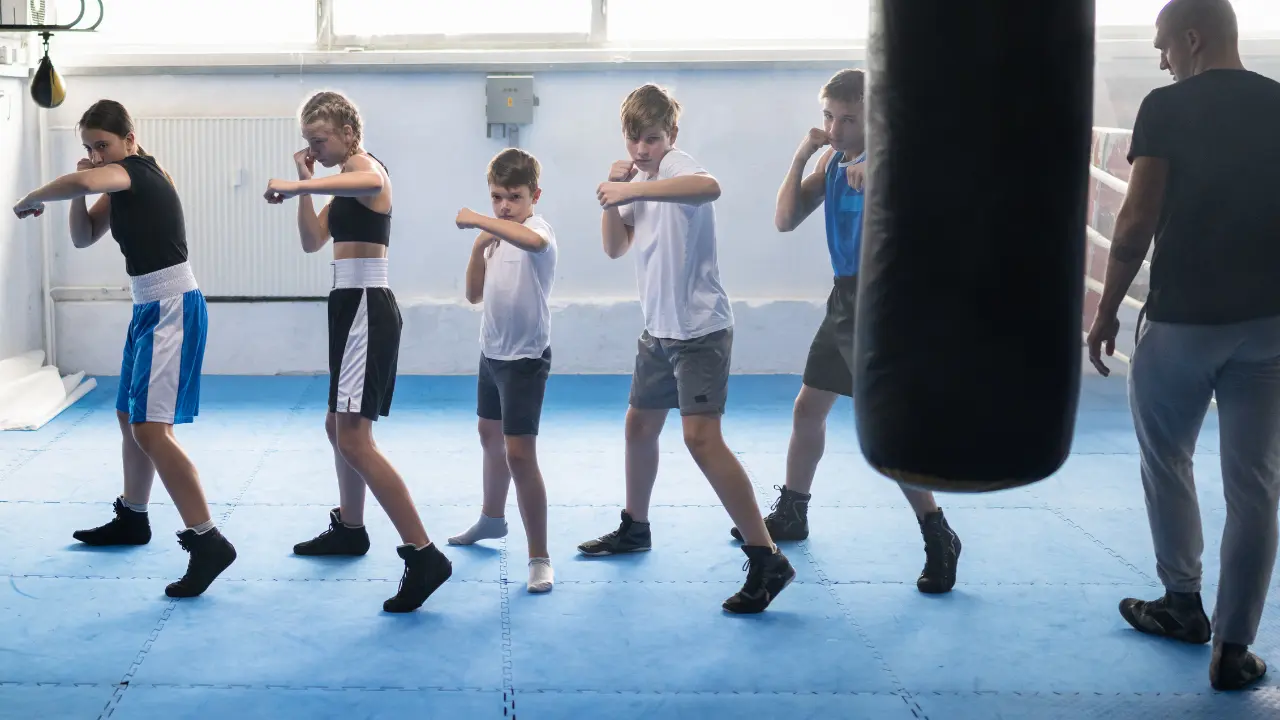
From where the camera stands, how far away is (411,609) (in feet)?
10.6

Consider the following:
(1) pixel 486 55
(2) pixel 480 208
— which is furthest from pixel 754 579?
(1) pixel 486 55

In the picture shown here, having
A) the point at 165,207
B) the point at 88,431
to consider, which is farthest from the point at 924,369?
the point at 88,431

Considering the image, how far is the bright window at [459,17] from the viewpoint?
6594mm

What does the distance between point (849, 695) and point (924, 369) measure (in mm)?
1757

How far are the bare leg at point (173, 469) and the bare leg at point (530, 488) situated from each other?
84 centimetres

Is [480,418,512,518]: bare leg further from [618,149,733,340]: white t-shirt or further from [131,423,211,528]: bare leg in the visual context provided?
[131,423,211,528]: bare leg

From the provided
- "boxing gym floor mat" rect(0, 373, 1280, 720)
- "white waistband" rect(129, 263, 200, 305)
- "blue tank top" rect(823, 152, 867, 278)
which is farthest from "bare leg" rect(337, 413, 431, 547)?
"blue tank top" rect(823, 152, 867, 278)

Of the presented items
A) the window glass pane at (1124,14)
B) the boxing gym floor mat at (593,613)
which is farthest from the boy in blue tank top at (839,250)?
the window glass pane at (1124,14)

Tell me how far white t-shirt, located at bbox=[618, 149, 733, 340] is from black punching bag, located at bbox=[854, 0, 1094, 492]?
2.06 m

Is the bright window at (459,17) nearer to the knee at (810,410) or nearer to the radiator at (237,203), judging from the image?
the radiator at (237,203)

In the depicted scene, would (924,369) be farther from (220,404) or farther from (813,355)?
(220,404)

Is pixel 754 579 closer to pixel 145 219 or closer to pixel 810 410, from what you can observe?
pixel 810 410

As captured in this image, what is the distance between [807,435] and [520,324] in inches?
39.4

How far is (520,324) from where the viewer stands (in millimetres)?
3348
